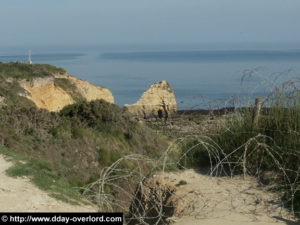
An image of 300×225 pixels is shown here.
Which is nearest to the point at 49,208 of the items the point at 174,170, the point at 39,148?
the point at 174,170

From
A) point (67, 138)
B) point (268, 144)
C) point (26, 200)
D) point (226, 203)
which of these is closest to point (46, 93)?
point (67, 138)

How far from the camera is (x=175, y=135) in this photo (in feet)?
29.1

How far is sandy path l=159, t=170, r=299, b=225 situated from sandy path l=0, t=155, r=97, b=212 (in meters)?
1.67

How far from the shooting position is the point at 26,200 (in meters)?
6.28

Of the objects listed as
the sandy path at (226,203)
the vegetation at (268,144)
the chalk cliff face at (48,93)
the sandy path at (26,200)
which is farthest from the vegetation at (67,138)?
the vegetation at (268,144)

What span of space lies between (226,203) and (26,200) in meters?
3.22

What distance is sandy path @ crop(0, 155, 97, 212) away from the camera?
19.5 feet

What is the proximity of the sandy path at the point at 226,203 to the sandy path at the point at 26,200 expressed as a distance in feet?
5.49

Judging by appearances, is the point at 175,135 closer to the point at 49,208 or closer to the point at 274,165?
the point at 274,165

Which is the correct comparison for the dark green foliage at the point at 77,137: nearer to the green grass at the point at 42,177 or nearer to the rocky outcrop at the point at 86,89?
the green grass at the point at 42,177

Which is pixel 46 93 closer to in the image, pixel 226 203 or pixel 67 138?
pixel 67 138

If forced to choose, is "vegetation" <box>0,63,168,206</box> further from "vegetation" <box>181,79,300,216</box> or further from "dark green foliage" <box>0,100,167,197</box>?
"vegetation" <box>181,79,300,216</box>

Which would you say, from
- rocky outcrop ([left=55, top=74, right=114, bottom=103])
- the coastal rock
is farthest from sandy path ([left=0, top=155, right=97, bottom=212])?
rocky outcrop ([left=55, top=74, right=114, bottom=103])

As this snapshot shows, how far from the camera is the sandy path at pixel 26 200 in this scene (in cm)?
594
